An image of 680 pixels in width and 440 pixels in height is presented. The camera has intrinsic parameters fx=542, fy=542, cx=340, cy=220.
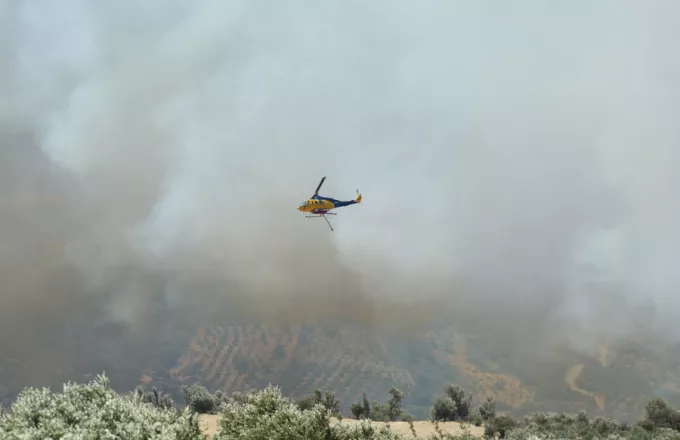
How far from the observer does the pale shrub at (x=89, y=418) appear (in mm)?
41094

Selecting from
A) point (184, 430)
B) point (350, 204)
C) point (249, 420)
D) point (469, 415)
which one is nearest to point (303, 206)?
point (350, 204)

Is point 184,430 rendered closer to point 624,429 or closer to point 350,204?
point 350,204

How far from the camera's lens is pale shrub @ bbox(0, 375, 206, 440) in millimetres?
41094

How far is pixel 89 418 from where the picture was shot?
44375mm

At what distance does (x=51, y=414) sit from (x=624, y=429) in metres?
118

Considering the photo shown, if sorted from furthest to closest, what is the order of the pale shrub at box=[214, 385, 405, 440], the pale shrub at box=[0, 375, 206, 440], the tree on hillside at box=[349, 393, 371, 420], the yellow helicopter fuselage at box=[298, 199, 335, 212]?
the tree on hillside at box=[349, 393, 371, 420], the yellow helicopter fuselage at box=[298, 199, 335, 212], the pale shrub at box=[214, 385, 405, 440], the pale shrub at box=[0, 375, 206, 440]

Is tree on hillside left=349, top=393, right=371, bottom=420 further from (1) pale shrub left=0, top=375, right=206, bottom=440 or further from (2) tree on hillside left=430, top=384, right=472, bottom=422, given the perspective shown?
(1) pale shrub left=0, top=375, right=206, bottom=440

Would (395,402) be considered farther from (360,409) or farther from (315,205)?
(315,205)

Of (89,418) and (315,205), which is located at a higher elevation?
(315,205)

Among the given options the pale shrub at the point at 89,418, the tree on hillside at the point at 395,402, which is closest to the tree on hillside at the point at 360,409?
the tree on hillside at the point at 395,402

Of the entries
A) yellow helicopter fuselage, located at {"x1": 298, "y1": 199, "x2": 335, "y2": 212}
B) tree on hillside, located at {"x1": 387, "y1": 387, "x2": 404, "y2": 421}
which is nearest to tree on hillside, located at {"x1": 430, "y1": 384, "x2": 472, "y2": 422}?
tree on hillside, located at {"x1": 387, "y1": 387, "x2": 404, "y2": 421}

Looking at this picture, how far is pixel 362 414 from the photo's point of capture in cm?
16212

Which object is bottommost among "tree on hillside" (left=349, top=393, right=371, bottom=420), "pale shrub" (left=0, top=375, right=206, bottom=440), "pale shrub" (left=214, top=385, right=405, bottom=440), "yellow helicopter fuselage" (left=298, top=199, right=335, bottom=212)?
"pale shrub" (left=0, top=375, right=206, bottom=440)

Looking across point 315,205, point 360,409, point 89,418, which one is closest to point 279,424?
point 89,418
